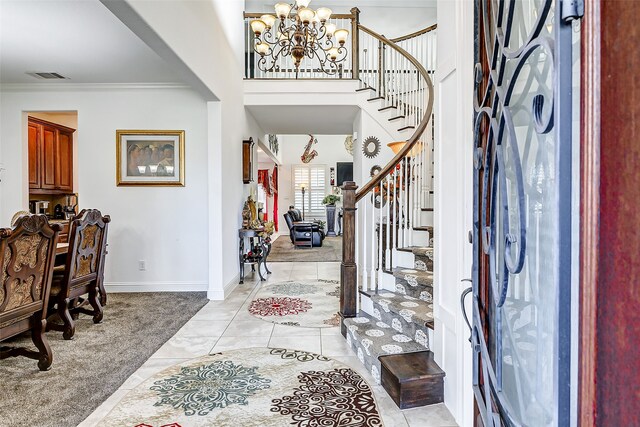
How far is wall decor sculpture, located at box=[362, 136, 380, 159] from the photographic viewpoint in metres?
5.32

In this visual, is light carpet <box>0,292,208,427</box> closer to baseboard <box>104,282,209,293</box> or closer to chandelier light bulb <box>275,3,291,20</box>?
→ baseboard <box>104,282,209,293</box>

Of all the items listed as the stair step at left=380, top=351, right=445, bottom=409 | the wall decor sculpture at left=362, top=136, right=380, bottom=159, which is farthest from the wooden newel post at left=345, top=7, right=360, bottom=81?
the stair step at left=380, top=351, right=445, bottom=409

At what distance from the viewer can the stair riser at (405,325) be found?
2252 millimetres

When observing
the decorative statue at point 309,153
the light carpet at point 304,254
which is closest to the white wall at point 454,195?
the light carpet at point 304,254

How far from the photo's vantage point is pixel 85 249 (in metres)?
3.08

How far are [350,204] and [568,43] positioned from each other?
2.36 meters

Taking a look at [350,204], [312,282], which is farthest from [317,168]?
[350,204]

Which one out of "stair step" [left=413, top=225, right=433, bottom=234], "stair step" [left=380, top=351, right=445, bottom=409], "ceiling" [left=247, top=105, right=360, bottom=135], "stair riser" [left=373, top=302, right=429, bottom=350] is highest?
"ceiling" [left=247, top=105, right=360, bottom=135]

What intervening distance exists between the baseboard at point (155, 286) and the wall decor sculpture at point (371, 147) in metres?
3.05

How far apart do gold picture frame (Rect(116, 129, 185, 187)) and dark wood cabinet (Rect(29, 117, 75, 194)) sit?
65.4 inches

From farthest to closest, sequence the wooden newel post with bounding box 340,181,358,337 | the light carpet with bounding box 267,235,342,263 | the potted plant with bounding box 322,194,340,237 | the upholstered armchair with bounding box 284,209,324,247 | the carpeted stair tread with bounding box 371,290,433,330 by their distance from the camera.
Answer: the potted plant with bounding box 322,194,340,237, the upholstered armchair with bounding box 284,209,324,247, the light carpet with bounding box 267,235,342,263, the wooden newel post with bounding box 340,181,358,337, the carpeted stair tread with bounding box 371,290,433,330

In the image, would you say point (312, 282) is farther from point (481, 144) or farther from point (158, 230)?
point (481, 144)

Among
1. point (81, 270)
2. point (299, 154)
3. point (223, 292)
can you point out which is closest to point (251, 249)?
point (223, 292)

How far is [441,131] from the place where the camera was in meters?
1.94
